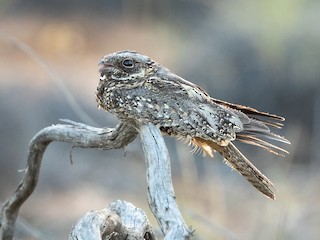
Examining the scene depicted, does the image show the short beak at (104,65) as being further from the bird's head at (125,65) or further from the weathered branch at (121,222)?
the weathered branch at (121,222)

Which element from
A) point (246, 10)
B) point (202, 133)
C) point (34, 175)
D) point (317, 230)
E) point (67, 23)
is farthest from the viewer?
point (67, 23)

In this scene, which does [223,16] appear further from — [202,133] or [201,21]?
[202,133]

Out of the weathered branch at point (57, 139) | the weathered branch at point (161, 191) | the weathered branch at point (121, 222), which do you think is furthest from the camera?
the weathered branch at point (57, 139)


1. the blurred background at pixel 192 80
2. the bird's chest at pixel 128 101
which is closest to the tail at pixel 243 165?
the bird's chest at pixel 128 101

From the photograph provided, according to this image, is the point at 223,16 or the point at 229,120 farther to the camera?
the point at 223,16

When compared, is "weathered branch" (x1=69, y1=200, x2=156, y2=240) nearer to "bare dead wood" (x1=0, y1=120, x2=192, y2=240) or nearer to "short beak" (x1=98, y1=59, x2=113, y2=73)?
"bare dead wood" (x1=0, y1=120, x2=192, y2=240)

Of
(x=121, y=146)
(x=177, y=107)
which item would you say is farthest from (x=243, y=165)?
(x=121, y=146)

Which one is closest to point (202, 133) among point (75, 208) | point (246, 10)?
point (75, 208)
